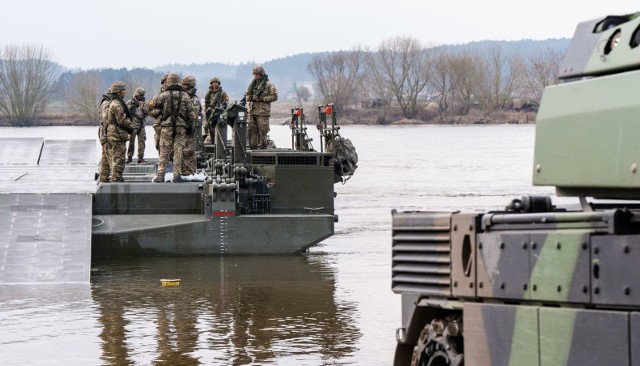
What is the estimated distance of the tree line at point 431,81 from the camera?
3952 inches

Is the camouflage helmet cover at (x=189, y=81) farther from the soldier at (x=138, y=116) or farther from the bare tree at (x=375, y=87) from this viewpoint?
the bare tree at (x=375, y=87)

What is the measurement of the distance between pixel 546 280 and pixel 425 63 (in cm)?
9881

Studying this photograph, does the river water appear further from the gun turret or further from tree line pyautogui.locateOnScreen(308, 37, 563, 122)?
tree line pyautogui.locateOnScreen(308, 37, 563, 122)

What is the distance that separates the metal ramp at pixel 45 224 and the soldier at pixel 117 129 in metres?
0.49

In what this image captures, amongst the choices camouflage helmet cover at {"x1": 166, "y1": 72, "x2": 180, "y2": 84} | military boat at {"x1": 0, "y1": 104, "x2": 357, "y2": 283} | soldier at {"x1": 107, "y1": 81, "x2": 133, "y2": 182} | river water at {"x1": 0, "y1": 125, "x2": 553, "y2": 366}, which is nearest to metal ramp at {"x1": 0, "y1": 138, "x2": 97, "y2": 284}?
military boat at {"x1": 0, "y1": 104, "x2": 357, "y2": 283}

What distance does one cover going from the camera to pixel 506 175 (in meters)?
47.6

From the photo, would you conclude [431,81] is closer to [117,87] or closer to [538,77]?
[538,77]

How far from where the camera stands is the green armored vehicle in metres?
7.11

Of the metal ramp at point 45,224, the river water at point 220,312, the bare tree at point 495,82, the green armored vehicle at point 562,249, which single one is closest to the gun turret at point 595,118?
the green armored vehicle at point 562,249

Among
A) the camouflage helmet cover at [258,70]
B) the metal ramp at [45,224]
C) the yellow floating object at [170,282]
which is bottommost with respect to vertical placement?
the yellow floating object at [170,282]

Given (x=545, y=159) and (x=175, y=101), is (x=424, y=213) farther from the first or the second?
(x=175, y=101)

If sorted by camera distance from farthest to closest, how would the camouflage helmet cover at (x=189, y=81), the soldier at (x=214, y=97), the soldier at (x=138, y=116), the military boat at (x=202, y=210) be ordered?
the soldier at (x=138, y=116) < the soldier at (x=214, y=97) < the camouflage helmet cover at (x=189, y=81) < the military boat at (x=202, y=210)

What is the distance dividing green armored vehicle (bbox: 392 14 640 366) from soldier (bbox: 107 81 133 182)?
43.0ft

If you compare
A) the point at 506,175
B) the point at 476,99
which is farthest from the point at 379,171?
the point at 476,99
